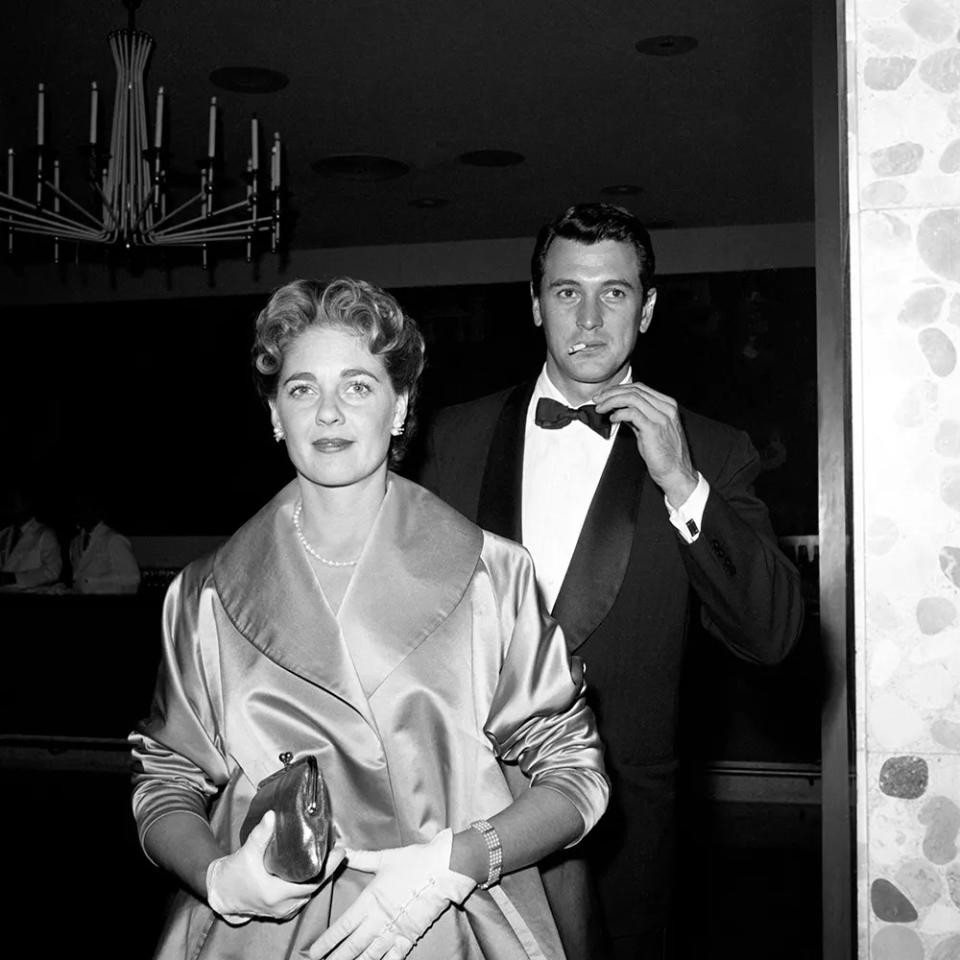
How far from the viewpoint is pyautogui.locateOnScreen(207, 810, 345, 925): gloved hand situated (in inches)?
55.2

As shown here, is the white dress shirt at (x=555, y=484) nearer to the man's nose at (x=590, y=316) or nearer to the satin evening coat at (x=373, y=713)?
the man's nose at (x=590, y=316)

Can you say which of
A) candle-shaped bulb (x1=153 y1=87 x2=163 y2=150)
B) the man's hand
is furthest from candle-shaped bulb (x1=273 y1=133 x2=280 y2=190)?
the man's hand

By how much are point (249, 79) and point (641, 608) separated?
437 centimetres

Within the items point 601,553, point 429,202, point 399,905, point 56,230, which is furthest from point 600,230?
point 429,202

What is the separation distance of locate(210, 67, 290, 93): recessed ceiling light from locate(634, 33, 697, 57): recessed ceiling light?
166 cm

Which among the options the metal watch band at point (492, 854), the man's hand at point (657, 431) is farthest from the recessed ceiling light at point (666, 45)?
the metal watch band at point (492, 854)

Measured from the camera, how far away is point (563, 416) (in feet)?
7.64

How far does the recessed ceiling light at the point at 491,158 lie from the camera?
690 cm

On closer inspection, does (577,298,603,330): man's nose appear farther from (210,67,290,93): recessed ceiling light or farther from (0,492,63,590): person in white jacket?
(0,492,63,590): person in white jacket

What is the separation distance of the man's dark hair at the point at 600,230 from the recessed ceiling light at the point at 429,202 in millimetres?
5868

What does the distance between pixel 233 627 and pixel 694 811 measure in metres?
4.81

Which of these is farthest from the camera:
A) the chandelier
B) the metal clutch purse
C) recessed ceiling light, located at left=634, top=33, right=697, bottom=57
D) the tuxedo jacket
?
recessed ceiling light, located at left=634, top=33, right=697, bottom=57

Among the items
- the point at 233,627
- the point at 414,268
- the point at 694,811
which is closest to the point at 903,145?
the point at 233,627

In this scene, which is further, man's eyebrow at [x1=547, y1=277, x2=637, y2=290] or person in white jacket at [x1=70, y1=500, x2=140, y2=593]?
person in white jacket at [x1=70, y1=500, x2=140, y2=593]
